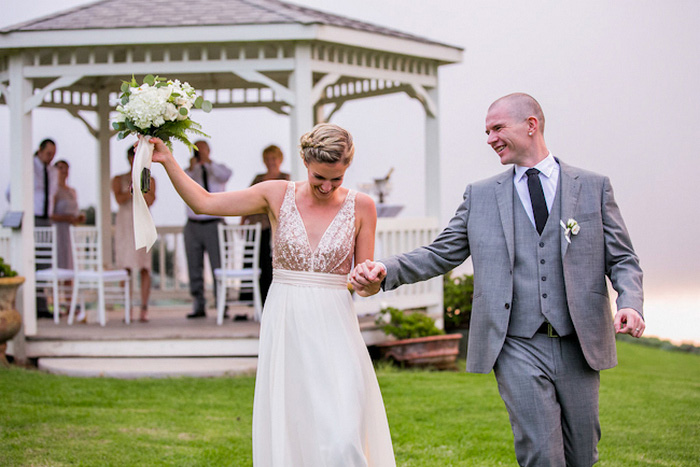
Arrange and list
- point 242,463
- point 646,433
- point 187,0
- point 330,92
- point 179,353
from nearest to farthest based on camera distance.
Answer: point 242,463
point 646,433
point 179,353
point 187,0
point 330,92

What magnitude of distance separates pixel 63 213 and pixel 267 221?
124 inches

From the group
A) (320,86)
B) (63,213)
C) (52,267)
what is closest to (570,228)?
(320,86)

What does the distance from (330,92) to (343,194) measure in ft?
25.7

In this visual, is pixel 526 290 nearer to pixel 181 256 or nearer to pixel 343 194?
pixel 343 194

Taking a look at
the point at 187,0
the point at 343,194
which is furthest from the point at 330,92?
the point at 343,194

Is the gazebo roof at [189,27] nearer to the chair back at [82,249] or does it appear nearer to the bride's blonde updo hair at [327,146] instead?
the chair back at [82,249]

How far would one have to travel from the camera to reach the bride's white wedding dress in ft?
11.9

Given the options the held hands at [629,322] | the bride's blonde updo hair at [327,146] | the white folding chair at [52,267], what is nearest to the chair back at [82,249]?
the white folding chair at [52,267]

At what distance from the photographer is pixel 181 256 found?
43.4 ft

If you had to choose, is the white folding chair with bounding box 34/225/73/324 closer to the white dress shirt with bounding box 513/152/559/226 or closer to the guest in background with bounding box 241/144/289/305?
the guest in background with bounding box 241/144/289/305

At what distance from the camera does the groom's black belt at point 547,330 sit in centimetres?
349

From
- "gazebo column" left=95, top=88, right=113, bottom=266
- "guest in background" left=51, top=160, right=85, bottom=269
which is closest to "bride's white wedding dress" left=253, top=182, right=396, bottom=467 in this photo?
"guest in background" left=51, top=160, right=85, bottom=269

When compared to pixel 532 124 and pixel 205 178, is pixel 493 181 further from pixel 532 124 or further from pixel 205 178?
pixel 205 178

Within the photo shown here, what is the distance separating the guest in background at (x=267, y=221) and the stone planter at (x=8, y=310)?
8.91 ft
